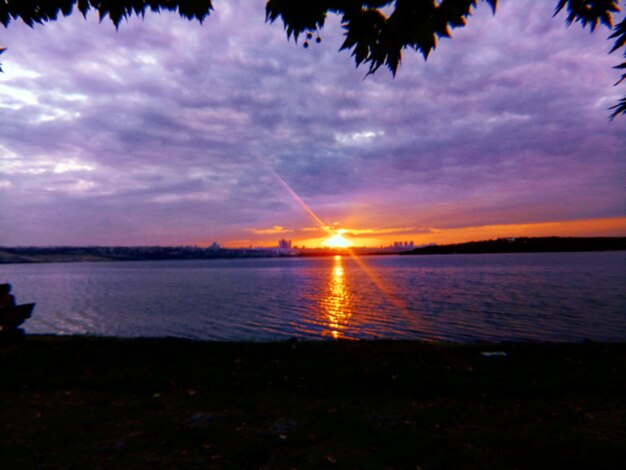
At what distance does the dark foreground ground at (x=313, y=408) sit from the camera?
707cm

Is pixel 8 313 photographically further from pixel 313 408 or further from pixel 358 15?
pixel 358 15

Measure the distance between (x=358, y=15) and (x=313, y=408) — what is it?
9.61 meters

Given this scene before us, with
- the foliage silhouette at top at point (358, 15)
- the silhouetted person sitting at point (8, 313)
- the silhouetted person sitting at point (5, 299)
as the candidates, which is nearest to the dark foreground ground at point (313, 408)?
the silhouetted person sitting at point (8, 313)

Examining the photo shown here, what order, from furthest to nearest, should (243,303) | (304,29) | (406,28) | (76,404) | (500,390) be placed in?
(243,303)
(500,390)
(76,404)
(304,29)
(406,28)

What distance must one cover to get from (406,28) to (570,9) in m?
2.60

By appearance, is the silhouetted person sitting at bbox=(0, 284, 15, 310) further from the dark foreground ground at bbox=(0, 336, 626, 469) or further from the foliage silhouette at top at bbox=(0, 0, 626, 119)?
the foliage silhouette at top at bbox=(0, 0, 626, 119)

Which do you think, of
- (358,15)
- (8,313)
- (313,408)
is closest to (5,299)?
(8,313)

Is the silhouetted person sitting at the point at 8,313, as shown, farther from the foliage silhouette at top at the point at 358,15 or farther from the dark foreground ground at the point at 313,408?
the foliage silhouette at top at the point at 358,15

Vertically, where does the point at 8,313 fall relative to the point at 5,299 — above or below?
below

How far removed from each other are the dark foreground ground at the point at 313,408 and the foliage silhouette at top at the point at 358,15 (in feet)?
23.7

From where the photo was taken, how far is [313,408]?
9641 millimetres

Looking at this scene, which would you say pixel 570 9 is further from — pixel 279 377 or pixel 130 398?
pixel 130 398

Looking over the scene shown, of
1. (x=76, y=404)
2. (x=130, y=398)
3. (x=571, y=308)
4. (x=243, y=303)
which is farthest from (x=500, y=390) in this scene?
(x=243, y=303)

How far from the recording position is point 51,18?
3.51 meters
